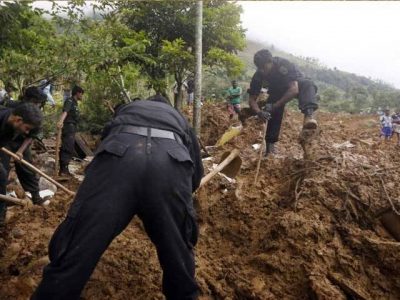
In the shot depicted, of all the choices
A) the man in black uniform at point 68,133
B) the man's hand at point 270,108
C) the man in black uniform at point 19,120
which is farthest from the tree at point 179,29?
the man in black uniform at point 19,120

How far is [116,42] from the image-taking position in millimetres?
8516

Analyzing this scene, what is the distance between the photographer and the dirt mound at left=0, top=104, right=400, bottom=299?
2926 millimetres

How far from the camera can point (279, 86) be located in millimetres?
5391

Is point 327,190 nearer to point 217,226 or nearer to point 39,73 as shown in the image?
point 217,226

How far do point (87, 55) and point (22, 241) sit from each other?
13.1 feet

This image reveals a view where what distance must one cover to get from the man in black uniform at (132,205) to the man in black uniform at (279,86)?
3.18 m

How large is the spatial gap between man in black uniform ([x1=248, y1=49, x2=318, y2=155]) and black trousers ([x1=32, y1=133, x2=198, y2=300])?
3229 millimetres

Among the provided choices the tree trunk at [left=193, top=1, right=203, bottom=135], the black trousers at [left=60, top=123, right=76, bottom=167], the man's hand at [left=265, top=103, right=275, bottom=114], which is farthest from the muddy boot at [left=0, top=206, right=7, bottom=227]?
the tree trunk at [left=193, top=1, right=203, bottom=135]

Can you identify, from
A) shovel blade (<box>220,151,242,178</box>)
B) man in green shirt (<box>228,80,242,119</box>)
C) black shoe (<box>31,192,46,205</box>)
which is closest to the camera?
shovel blade (<box>220,151,242,178</box>)

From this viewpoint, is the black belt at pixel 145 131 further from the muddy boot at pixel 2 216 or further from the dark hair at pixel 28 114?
the muddy boot at pixel 2 216

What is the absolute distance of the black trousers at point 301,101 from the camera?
527 cm

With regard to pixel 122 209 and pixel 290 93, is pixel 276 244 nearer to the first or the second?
pixel 122 209

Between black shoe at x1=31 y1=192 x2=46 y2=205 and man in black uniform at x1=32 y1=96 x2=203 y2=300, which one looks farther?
black shoe at x1=31 y1=192 x2=46 y2=205

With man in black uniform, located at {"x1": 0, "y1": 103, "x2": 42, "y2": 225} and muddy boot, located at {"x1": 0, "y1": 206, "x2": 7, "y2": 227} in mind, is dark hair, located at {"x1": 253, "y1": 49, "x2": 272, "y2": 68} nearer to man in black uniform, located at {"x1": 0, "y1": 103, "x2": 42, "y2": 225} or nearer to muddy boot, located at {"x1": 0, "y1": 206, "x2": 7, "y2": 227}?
man in black uniform, located at {"x1": 0, "y1": 103, "x2": 42, "y2": 225}
